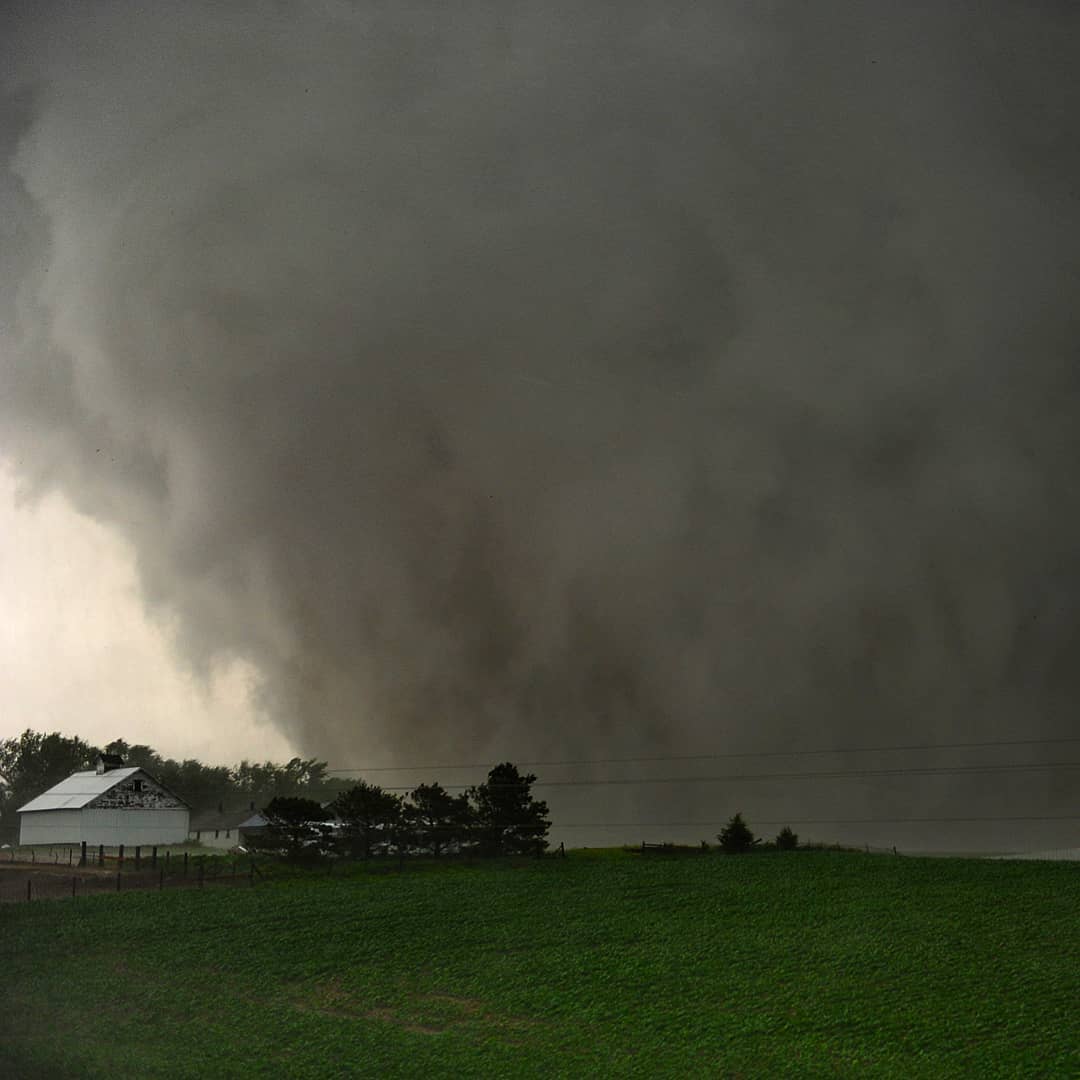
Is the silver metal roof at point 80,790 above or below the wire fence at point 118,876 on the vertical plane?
above

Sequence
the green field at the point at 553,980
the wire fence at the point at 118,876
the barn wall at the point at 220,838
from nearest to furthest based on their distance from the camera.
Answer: the green field at the point at 553,980 → the wire fence at the point at 118,876 → the barn wall at the point at 220,838

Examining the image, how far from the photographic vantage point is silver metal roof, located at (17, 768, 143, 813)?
233 ft

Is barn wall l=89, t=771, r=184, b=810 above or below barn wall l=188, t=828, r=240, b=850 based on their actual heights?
above

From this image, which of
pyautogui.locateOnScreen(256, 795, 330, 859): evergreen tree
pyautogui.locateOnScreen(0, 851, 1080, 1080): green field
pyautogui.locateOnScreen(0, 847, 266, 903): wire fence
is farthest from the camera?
pyautogui.locateOnScreen(256, 795, 330, 859): evergreen tree

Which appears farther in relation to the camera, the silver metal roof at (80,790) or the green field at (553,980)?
the silver metal roof at (80,790)

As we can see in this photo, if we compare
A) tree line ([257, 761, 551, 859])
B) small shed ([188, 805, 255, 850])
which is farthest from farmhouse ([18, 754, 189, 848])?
small shed ([188, 805, 255, 850])

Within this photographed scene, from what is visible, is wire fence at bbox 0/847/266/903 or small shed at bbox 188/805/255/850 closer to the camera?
wire fence at bbox 0/847/266/903

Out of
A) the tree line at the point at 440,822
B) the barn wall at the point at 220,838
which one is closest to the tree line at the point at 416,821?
the tree line at the point at 440,822

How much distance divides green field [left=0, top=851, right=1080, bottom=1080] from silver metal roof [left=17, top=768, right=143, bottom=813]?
2438cm

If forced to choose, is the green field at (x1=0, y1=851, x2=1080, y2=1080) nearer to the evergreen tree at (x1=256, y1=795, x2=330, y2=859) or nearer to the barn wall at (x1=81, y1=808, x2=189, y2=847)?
the evergreen tree at (x1=256, y1=795, x2=330, y2=859)

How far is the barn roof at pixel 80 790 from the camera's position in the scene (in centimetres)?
7088

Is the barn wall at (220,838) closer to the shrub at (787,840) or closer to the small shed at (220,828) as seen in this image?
the small shed at (220,828)

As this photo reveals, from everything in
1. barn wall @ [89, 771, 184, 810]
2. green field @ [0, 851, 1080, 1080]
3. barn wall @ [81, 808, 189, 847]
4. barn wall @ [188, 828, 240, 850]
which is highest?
barn wall @ [89, 771, 184, 810]

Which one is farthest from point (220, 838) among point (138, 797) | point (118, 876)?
point (118, 876)
